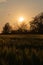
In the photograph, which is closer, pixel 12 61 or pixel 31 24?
pixel 12 61

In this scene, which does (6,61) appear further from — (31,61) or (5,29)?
(5,29)

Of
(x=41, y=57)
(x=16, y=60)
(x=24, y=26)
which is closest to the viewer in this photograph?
(x=16, y=60)

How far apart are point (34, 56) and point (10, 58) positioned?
882 millimetres

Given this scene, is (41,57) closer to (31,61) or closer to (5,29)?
(31,61)

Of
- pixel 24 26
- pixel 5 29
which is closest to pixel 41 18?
pixel 24 26

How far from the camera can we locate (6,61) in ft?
25.5

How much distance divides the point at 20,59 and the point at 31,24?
225 ft

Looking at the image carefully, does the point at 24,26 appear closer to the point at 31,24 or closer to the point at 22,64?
the point at 31,24

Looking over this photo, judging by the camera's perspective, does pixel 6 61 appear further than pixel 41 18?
No

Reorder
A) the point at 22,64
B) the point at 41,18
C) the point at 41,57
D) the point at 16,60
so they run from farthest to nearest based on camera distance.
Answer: the point at 41,18 → the point at 41,57 → the point at 16,60 → the point at 22,64

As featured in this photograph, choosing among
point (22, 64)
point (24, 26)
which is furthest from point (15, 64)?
point (24, 26)

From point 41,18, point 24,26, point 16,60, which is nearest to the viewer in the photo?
point 16,60

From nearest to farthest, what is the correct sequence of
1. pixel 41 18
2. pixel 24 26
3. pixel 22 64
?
1. pixel 22 64
2. pixel 41 18
3. pixel 24 26

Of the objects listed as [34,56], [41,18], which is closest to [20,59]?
[34,56]
